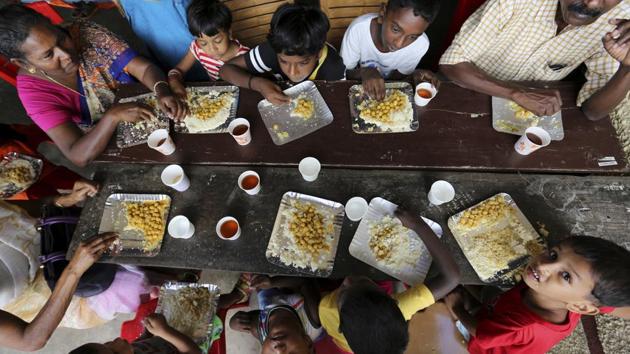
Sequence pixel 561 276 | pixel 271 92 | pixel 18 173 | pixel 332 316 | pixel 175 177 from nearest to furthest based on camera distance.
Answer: pixel 561 276
pixel 332 316
pixel 175 177
pixel 271 92
pixel 18 173

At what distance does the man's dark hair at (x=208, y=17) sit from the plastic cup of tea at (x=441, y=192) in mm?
1896

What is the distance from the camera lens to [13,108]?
13.5 feet

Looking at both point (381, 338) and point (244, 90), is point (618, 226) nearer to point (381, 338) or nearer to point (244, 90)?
point (381, 338)

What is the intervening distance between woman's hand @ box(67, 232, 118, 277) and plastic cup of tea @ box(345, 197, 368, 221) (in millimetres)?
1514

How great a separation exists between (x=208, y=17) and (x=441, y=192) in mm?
2021

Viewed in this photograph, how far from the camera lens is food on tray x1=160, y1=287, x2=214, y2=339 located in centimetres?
222

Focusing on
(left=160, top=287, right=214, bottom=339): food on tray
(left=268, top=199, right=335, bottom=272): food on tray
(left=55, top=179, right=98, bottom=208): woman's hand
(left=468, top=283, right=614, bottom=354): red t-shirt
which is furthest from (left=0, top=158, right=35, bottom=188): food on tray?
(left=468, top=283, right=614, bottom=354): red t-shirt

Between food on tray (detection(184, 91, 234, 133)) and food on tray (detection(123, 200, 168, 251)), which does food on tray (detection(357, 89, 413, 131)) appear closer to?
food on tray (detection(184, 91, 234, 133))

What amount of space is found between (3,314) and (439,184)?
270 centimetres

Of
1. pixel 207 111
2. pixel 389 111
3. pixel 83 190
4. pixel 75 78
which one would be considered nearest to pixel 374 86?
pixel 389 111

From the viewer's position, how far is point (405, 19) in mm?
2256

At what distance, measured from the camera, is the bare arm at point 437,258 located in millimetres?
1852

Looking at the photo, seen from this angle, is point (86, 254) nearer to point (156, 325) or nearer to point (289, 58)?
point (156, 325)

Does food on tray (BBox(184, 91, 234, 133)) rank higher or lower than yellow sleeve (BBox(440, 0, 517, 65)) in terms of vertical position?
lower
